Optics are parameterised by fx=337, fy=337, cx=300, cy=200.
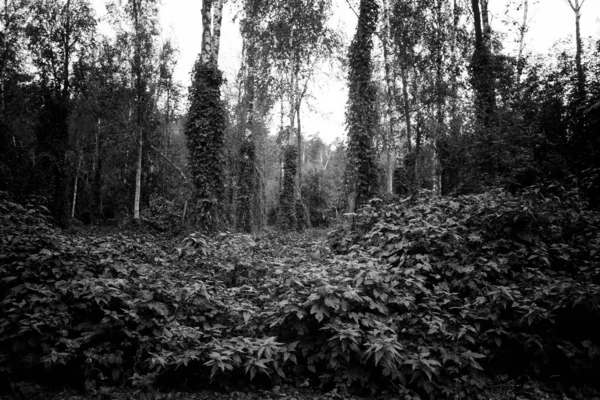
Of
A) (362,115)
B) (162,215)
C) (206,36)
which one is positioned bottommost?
(162,215)

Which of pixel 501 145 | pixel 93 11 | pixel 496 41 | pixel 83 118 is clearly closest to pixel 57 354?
pixel 501 145

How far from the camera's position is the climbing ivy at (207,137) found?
39.1ft

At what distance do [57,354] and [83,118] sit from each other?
33899 mm

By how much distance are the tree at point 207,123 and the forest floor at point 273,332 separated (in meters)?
6.45

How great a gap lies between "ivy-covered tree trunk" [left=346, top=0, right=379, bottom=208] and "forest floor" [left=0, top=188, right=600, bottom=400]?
6.20 meters

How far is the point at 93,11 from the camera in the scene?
22688 mm

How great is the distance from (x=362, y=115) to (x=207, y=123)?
5.54m

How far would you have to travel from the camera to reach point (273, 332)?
182 inches

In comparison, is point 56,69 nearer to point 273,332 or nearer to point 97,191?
point 97,191

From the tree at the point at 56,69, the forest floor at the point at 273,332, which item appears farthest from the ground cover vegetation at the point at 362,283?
the tree at the point at 56,69

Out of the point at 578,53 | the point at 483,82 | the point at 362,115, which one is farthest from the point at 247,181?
the point at 578,53

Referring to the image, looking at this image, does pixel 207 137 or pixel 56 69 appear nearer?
pixel 207 137

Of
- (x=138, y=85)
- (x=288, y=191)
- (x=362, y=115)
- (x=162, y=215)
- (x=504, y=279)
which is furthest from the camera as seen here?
(x=138, y=85)

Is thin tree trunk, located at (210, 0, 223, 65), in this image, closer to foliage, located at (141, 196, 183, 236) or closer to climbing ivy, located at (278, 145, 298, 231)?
climbing ivy, located at (278, 145, 298, 231)
